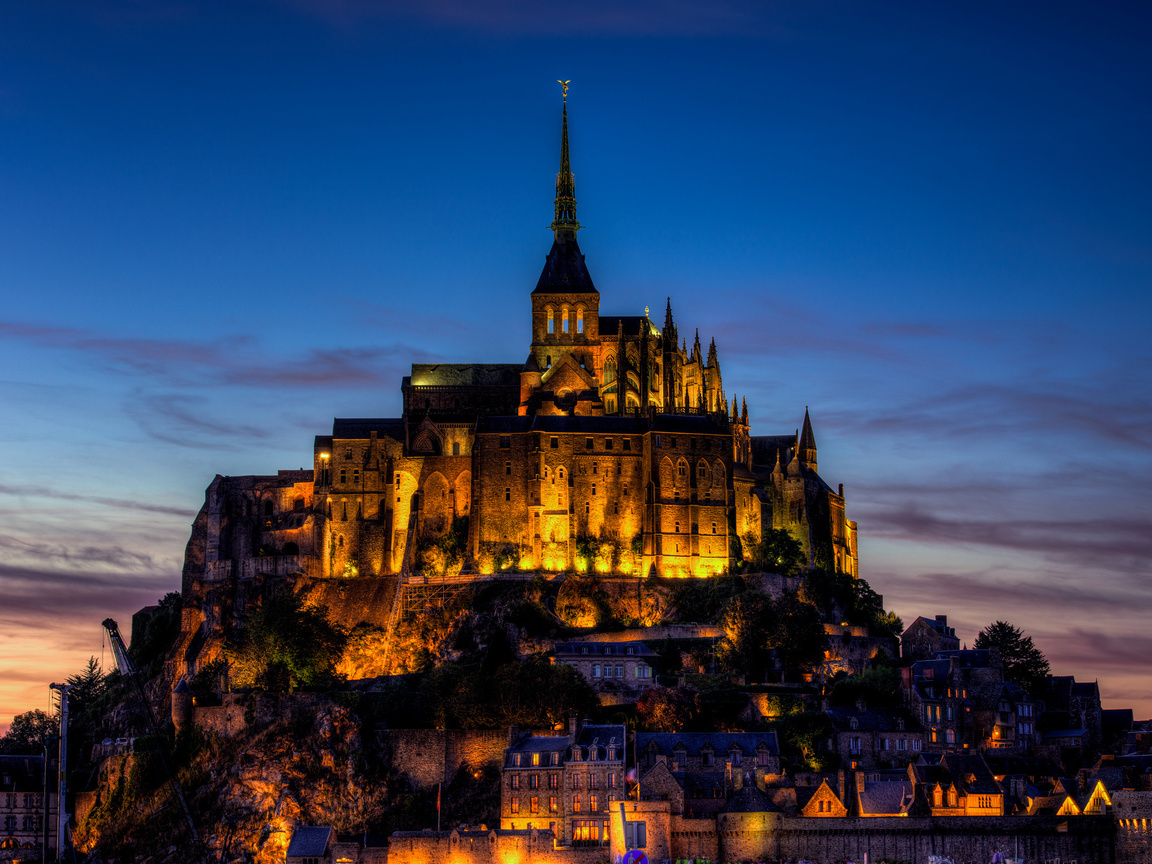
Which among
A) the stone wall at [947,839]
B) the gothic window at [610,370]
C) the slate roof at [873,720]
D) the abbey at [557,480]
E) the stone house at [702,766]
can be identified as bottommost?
the stone wall at [947,839]

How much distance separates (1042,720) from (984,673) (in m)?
5.32

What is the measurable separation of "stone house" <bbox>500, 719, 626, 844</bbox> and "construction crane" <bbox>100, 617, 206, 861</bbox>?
1876cm

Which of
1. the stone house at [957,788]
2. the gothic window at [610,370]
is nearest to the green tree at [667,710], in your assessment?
the stone house at [957,788]

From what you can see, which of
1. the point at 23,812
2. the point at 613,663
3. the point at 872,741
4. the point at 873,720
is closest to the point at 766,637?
the point at 613,663

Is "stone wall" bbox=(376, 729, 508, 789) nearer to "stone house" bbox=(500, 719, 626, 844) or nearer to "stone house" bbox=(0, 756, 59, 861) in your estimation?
"stone house" bbox=(500, 719, 626, 844)

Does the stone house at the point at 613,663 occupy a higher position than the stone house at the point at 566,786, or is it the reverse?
the stone house at the point at 613,663

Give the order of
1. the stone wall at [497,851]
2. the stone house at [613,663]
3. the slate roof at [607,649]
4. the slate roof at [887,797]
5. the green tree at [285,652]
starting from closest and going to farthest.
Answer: the stone wall at [497,851], the slate roof at [887,797], the stone house at [613,663], the slate roof at [607,649], the green tree at [285,652]

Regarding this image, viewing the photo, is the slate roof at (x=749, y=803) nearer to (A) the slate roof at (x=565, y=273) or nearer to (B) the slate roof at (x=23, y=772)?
(B) the slate roof at (x=23, y=772)

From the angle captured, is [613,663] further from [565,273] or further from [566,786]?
[565,273]

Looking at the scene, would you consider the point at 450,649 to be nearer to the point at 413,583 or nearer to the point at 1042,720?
the point at 413,583

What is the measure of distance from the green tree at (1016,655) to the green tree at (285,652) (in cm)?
4065

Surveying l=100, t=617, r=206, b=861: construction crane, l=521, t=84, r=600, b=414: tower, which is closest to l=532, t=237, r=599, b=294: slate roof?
l=521, t=84, r=600, b=414: tower

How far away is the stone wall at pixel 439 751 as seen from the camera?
8338cm

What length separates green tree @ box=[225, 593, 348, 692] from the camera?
9706 centimetres
